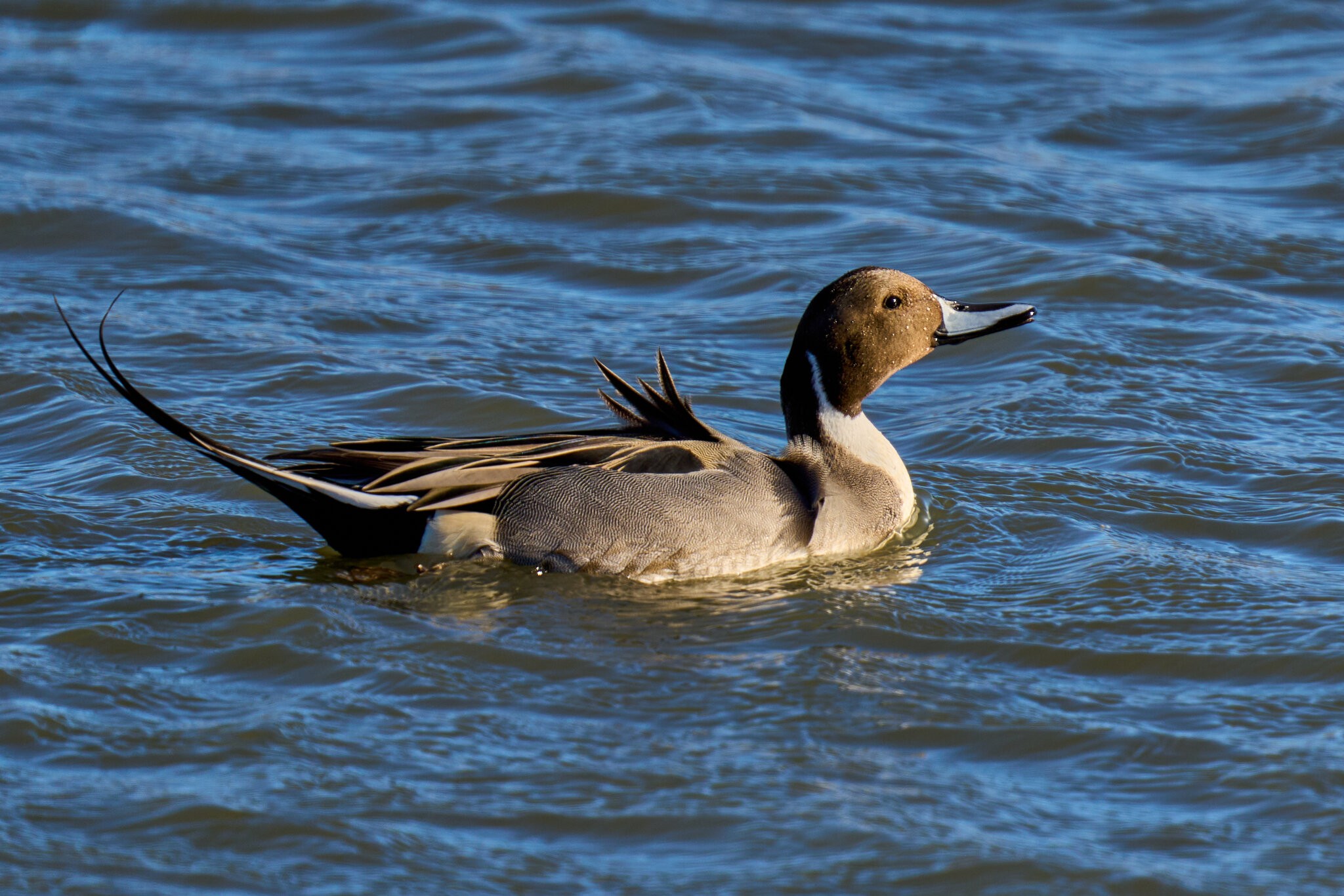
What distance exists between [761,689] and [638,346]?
3.64 meters

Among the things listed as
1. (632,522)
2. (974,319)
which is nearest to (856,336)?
(974,319)

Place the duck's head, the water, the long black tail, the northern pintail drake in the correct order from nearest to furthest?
the water
the long black tail
the northern pintail drake
the duck's head

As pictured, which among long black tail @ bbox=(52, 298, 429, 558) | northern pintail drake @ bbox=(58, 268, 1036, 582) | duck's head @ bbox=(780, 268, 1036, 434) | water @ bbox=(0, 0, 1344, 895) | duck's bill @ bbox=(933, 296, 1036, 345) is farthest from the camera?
duck's bill @ bbox=(933, 296, 1036, 345)

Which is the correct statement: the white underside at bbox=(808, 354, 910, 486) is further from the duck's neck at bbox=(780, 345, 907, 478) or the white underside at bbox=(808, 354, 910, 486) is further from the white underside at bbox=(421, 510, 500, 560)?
the white underside at bbox=(421, 510, 500, 560)

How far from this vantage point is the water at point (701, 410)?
4801 millimetres

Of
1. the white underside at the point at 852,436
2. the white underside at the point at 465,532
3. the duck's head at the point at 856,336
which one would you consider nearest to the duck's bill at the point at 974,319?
the duck's head at the point at 856,336

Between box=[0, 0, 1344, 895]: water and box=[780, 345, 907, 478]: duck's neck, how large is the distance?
1.15ft

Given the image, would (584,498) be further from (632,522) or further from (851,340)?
(851,340)

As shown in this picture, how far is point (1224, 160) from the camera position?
37.5ft

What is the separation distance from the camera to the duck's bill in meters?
7.11

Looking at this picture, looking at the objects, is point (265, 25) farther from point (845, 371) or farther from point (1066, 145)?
point (845, 371)

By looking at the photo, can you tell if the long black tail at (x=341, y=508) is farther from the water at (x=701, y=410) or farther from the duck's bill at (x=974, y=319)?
the duck's bill at (x=974, y=319)

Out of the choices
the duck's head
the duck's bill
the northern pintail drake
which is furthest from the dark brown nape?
the northern pintail drake

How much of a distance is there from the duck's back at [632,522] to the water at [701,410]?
0.12m
